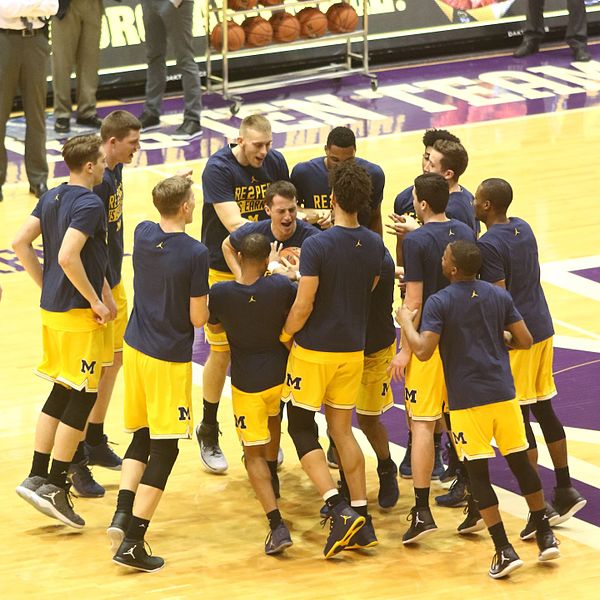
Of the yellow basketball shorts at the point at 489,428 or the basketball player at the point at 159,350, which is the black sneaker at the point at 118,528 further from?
the yellow basketball shorts at the point at 489,428

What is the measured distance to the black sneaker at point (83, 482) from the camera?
25.3 ft

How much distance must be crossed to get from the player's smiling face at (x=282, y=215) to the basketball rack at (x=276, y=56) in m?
8.91

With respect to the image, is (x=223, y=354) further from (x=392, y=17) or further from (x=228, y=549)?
(x=392, y=17)

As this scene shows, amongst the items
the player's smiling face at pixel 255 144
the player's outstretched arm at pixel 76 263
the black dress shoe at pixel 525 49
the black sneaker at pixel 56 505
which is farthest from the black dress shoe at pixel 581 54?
the black sneaker at pixel 56 505

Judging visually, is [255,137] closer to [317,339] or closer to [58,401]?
[317,339]

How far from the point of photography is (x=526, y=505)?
7.54 metres

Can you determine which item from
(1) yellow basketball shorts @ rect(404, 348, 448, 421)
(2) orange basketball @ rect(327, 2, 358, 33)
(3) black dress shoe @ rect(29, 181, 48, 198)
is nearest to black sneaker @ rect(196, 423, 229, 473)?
(1) yellow basketball shorts @ rect(404, 348, 448, 421)

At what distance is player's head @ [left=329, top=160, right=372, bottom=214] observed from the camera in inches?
270

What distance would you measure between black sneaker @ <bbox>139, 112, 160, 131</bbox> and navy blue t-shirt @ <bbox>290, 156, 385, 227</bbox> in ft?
25.7

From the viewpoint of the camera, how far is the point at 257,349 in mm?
7121

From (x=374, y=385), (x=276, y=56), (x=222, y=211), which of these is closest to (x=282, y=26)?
(x=276, y=56)

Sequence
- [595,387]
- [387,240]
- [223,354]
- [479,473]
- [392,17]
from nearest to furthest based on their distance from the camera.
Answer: [479,473], [223,354], [595,387], [387,240], [392,17]

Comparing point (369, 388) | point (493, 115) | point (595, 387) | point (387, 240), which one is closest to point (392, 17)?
point (493, 115)

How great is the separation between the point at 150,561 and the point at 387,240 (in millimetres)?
5826
